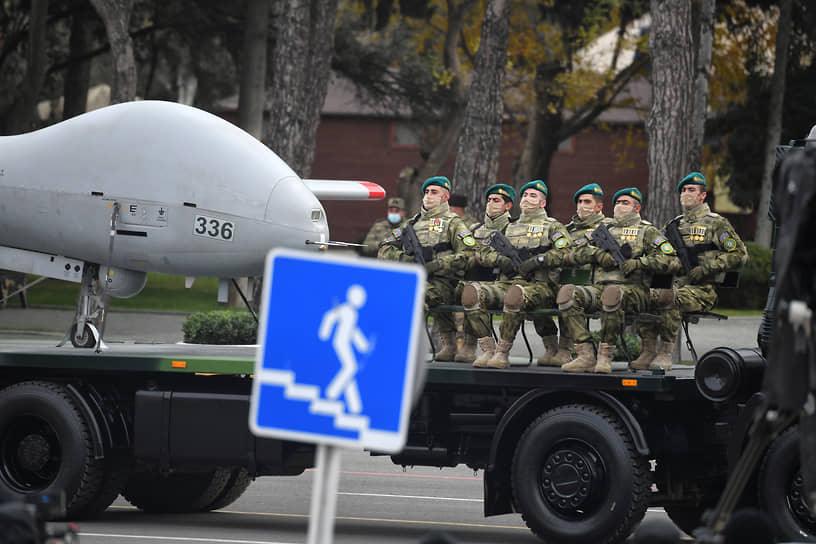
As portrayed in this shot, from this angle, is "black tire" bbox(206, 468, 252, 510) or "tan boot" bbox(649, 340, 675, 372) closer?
"tan boot" bbox(649, 340, 675, 372)

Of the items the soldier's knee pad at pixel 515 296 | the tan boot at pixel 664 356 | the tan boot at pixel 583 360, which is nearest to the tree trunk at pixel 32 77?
the soldier's knee pad at pixel 515 296

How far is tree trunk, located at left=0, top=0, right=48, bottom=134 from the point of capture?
3100cm

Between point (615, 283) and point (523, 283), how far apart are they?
0.77 metres

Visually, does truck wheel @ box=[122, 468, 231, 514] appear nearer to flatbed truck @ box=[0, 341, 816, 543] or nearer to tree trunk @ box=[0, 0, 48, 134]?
flatbed truck @ box=[0, 341, 816, 543]

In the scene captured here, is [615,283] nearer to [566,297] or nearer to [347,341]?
[566,297]

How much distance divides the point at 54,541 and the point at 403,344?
172cm

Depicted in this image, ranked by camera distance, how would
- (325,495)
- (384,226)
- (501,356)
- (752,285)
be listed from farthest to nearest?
(752,285), (384,226), (501,356), (325,495)

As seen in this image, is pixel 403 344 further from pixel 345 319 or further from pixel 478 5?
pixel 478 5

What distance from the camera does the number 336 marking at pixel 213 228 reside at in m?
11.9

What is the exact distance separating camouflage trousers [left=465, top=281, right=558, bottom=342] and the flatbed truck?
50 cm

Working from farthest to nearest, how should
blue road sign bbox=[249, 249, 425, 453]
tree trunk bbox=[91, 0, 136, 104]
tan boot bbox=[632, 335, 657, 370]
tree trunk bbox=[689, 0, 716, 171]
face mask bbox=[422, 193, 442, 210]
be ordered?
tree trunk bbox=[689, 0, 716, 171] < tree trunk bbox=[91, 0, 136, 104] < face mask bbox=[422, 193, 442, 210] < tan boot bbox=[632, 335, 657, 370] < blue road sign bbox=[249, 249, 425, 453]

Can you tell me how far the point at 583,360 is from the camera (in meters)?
10.5

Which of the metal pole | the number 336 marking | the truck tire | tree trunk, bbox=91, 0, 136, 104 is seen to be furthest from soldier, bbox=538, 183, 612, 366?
tree trunk, bbox=91, 0, 136, 104

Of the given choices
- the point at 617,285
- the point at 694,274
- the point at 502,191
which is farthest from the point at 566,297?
the point at 502,191
